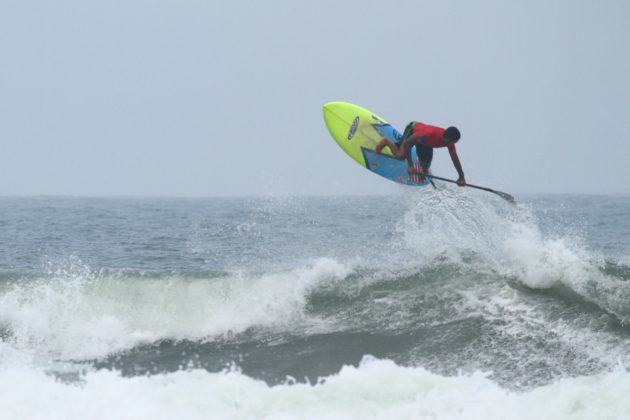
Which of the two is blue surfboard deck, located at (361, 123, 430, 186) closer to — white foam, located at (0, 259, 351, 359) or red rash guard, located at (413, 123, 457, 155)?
red rash guard, located at (413, 123, 457, 155)

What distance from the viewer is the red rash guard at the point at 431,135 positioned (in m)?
9.88

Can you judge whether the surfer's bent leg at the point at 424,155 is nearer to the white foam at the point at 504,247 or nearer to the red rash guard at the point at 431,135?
the red rash guard at the point at 431,135

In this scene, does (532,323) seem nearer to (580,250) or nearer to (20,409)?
(580,250)

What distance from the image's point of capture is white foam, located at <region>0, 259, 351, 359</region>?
9445mm

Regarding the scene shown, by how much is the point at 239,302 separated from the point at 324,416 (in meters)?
4.55

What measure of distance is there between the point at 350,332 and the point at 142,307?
3384mm

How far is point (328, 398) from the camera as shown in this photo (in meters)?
5.92

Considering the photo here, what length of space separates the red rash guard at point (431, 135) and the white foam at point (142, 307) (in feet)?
7.74

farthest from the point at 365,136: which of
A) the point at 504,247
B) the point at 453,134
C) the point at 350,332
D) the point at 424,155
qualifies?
the point at 350,332

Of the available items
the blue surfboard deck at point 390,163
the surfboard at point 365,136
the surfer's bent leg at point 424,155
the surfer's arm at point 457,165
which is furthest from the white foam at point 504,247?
the surfer's arm at point 457,165

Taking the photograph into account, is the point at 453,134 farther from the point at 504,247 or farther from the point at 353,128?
the point at 353,128

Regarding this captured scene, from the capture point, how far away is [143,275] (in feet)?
37.3

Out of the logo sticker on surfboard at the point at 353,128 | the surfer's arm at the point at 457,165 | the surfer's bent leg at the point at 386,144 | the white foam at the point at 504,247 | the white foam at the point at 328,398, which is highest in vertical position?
the logo sticker on surfboard at the point at 353,128

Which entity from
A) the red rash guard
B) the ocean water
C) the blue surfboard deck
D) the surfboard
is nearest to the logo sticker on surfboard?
the surfboard
